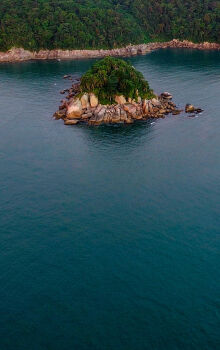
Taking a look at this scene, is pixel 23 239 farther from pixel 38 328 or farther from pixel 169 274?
pixel 169 274

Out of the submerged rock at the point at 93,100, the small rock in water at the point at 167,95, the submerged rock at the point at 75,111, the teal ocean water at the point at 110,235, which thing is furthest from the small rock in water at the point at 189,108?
the submerged rock at the point at 75,111

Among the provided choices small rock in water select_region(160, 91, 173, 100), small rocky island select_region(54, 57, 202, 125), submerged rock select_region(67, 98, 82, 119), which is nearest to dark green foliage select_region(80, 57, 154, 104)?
small rocky island select_region(54, 57, 202, 125)

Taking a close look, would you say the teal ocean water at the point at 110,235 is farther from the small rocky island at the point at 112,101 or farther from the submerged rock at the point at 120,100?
the submerged rock at the point at 120,100

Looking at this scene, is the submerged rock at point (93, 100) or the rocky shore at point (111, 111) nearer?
the rocky shore at point (111, 111)

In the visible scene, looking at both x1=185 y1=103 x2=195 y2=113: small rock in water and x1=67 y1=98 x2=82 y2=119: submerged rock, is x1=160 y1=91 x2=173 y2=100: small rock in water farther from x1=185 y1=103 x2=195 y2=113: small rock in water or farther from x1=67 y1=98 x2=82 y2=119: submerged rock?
x1=67 y1=98 x2=82 y2=119: submerged rock

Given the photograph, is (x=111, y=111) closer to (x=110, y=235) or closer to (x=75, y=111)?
(x=75, y=111)

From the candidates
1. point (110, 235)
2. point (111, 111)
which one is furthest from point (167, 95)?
point (110, 235)
